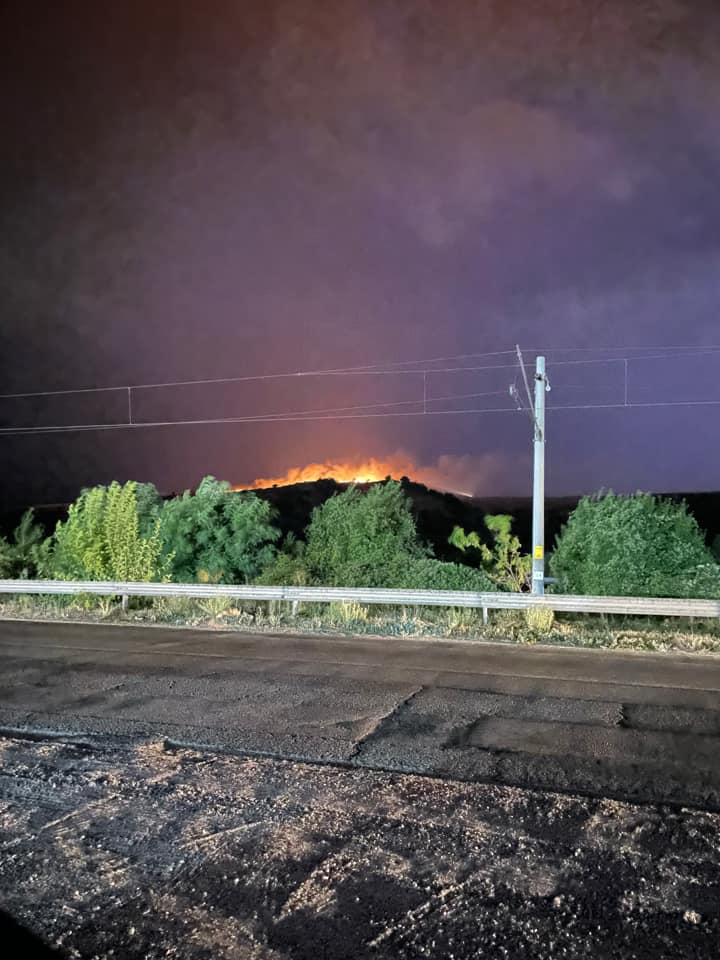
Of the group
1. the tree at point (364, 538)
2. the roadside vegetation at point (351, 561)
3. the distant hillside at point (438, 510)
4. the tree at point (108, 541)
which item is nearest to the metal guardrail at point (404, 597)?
the roadside vegetation at point (351, 561)

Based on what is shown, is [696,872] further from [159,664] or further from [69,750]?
[159,664]

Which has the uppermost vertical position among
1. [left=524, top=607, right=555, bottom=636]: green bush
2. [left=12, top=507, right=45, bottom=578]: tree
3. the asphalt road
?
[left=12, top=507, right=45, bottom=578]: tree

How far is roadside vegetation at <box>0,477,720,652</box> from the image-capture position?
1555 cm

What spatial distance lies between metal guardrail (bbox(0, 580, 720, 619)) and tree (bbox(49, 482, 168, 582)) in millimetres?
2251

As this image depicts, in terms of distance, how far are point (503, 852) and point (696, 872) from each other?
3.41 ft

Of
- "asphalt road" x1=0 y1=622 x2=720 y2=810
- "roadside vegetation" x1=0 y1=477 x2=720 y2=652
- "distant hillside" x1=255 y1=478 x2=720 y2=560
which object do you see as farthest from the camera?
"distant hillside" x1=255 y1=478 x2=720 y2=560

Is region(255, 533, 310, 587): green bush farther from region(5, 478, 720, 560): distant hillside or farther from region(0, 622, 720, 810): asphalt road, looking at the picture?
region(5, 478, 720, 560): distant hillside

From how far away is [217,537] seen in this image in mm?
26891

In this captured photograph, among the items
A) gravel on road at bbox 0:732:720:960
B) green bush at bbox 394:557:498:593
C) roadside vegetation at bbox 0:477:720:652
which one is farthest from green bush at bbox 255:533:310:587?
gravel on road at bbox 0:732:720:960

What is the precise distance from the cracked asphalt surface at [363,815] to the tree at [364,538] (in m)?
15.7

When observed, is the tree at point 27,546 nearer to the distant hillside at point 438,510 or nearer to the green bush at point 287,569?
the green bush at point 287,569

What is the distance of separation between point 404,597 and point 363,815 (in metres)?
11.2

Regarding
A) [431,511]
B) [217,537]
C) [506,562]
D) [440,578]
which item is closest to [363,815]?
[440,578]

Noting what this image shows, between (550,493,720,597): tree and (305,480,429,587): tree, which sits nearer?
(550,493,720,597): tree
